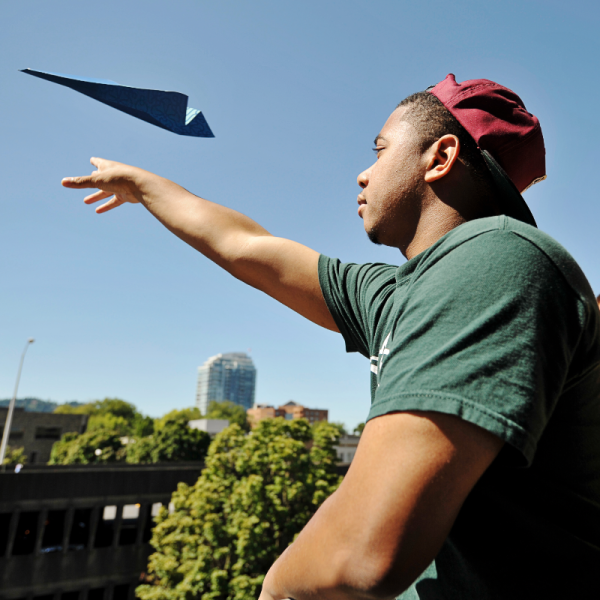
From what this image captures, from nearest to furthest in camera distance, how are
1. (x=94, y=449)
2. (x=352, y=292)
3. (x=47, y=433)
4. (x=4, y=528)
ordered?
(x=352, y=292)
(x=4, y=528)
(x=94, y=449)
(x=47, y=433)

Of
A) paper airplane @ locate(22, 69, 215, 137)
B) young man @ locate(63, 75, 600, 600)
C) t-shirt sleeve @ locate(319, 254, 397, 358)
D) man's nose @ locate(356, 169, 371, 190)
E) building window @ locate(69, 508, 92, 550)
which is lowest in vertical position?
building window @ locate(69, 508, 92, 550)

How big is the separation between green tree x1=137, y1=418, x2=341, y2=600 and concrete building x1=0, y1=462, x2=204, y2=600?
3.97 meters

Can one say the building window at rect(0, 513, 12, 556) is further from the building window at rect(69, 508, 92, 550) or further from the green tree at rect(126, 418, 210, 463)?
the green tree at rect(126, 418, 210, 463)

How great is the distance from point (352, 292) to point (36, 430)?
6540cm

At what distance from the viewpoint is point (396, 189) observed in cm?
141

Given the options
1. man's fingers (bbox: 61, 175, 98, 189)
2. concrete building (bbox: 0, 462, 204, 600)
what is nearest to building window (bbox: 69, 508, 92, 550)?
concrete building (bbox: 0, 462, 204, 600)

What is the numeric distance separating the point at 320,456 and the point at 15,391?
25193 mm

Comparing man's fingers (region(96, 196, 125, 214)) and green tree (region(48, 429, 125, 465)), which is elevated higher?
man's fingers (region(96, 196, 125, 214))

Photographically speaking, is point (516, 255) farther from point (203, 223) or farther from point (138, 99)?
point (138, 99)

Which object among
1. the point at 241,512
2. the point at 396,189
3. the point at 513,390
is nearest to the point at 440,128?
the point at 396,189

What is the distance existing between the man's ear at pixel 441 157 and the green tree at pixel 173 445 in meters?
46.2

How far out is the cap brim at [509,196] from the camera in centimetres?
124

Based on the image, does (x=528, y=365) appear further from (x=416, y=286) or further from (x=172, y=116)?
(x=172, y=116)

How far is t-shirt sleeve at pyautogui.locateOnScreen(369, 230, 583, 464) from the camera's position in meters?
0.71
